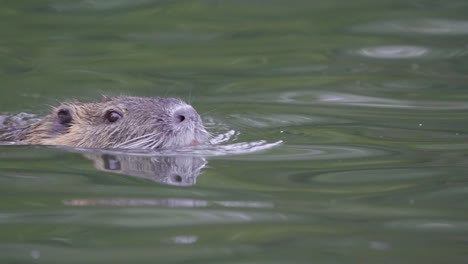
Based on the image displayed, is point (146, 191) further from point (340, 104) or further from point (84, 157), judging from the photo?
point (340, 104)

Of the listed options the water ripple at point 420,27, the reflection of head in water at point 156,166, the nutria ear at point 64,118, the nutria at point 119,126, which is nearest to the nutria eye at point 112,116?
the nutria at point 119,126

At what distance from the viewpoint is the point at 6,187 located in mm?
5711

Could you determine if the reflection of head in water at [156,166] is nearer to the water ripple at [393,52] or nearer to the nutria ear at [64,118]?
the nutria ear at [64,118]

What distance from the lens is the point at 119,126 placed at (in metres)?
7.27

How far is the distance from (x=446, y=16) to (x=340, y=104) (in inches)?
116

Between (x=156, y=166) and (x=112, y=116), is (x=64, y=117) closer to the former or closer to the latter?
(x=112, y=116)

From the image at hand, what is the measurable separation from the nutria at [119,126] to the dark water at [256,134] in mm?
296

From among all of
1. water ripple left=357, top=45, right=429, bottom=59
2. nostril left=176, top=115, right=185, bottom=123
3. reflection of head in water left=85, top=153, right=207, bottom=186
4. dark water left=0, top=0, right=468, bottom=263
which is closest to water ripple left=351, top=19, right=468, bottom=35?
dark water left=0, top=0, right=468, bottom=263

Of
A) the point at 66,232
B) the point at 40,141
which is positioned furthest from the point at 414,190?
the point at 40,141

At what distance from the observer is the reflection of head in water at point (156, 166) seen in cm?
587

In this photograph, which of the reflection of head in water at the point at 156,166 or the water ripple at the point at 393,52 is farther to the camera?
the water ripple at the point at 393,52

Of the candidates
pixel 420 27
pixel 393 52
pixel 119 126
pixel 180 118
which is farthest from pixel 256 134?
pixel 420 27

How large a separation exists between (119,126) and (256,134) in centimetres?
88

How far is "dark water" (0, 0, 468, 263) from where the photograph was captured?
4.74 m
